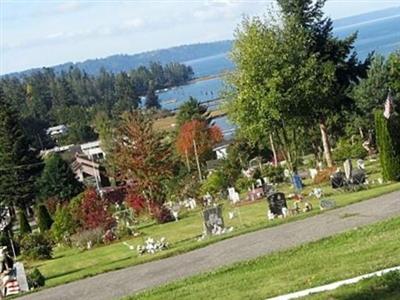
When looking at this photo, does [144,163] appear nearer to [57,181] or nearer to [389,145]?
[389,145]

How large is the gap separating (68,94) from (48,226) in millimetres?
134360

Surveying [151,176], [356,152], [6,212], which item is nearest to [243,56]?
[151,176]

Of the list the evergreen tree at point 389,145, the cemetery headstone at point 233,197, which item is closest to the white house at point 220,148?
the cemetery headstone at point 233,197

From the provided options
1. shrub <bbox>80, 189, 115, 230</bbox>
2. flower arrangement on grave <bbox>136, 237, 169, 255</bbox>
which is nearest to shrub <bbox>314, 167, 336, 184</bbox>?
shrub <bbox>80, 189, 115, 230</bbox>

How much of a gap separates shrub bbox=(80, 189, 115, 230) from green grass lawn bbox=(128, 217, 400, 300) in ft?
54.8

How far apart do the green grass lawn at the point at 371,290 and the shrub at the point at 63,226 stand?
79.8 feet

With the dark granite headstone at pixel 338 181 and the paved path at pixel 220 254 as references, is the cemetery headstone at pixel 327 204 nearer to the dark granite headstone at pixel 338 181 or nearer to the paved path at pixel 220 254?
the paved path at pixel 220 254

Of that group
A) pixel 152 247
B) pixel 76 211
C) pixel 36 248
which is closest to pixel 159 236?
pixel 76 211

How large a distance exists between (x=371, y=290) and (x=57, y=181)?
168ft

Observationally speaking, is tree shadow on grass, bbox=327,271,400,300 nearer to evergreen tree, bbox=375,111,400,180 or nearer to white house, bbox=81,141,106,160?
evergreen tree, bbox=375,111,400,180

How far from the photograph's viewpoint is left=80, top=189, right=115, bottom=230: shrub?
3191 centimetres

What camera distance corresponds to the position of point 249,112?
38562 mm

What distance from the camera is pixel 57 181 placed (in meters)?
59.2

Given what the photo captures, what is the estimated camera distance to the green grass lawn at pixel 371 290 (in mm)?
9173
